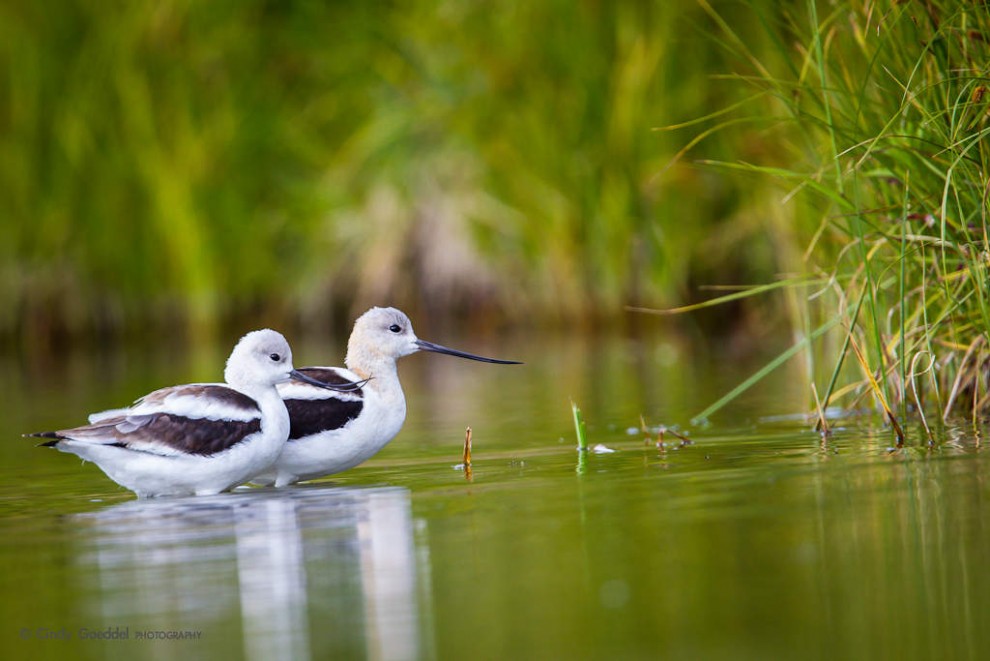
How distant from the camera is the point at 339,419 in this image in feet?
22.2

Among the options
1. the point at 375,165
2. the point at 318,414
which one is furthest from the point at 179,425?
the point at 375,165

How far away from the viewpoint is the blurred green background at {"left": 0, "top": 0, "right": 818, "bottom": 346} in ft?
49.3

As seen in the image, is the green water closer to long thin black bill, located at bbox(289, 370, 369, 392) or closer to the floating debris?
the floating debris

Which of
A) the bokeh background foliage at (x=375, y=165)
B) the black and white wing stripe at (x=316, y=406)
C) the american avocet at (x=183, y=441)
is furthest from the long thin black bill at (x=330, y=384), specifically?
the bokeh background foliage at (x=375, y=165)

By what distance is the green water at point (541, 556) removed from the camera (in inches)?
138

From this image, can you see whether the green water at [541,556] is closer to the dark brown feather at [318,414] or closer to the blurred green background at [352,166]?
the dark brown feather at [318,414]

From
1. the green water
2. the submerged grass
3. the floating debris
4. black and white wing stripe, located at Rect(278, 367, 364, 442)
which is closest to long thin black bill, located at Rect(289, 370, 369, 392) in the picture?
black and white wing stripe, located at Rect(278, 367, 364, 442)

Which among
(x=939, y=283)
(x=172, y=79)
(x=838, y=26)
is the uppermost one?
(x=172, y=79)

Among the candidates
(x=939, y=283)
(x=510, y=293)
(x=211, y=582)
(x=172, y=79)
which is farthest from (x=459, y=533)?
(x=172, y=79)

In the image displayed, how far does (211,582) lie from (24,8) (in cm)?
1541

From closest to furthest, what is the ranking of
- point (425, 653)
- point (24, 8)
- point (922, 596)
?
point (425, 653)
point (922, 596)
point (24, 8)

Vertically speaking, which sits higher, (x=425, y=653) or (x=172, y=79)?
(x=172, y=79)

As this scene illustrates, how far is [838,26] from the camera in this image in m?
7.13

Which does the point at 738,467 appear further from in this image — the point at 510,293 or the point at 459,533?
the point at 510,293
